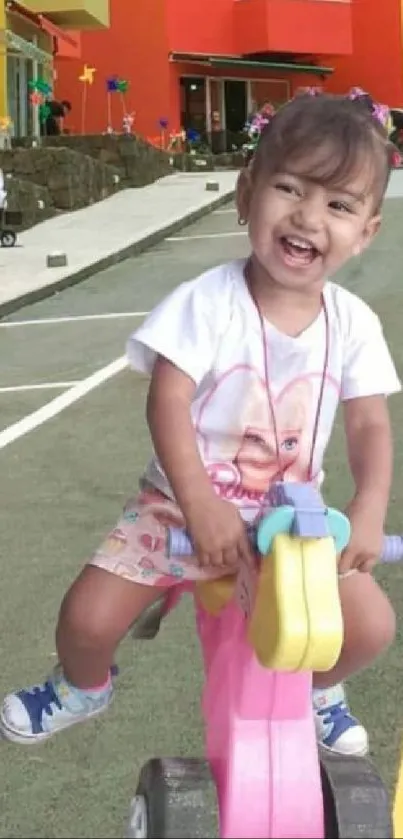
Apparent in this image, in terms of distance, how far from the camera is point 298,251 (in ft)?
7.87

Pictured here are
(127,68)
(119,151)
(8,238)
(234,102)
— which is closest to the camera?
(8,238)

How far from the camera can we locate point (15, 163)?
23250mm

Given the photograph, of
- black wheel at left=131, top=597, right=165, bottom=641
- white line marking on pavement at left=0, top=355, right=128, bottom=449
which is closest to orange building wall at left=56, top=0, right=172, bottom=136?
white line marking on pavement at left=0, top=355, right=128, bottom=449

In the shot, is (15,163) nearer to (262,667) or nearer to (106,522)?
(106,522)

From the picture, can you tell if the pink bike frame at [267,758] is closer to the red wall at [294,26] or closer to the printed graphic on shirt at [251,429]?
the printed graphic on shirt at [251,429]

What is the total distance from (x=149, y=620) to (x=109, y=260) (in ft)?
45.8

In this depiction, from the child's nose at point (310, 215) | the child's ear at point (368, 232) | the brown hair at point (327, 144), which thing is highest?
the brown hair at point (327, 144)

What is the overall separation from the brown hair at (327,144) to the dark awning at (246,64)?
3450 cm

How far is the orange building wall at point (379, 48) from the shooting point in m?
40.3

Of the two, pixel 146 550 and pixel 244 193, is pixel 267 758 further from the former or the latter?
pixel 244 193

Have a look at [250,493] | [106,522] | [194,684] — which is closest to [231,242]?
[106,522]

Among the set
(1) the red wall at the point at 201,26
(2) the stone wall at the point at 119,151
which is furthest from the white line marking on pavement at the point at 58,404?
(1) the red wall at the point at 201,26

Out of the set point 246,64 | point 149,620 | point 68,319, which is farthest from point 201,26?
point 149,620

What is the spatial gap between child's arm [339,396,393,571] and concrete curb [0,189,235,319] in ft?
25.4
